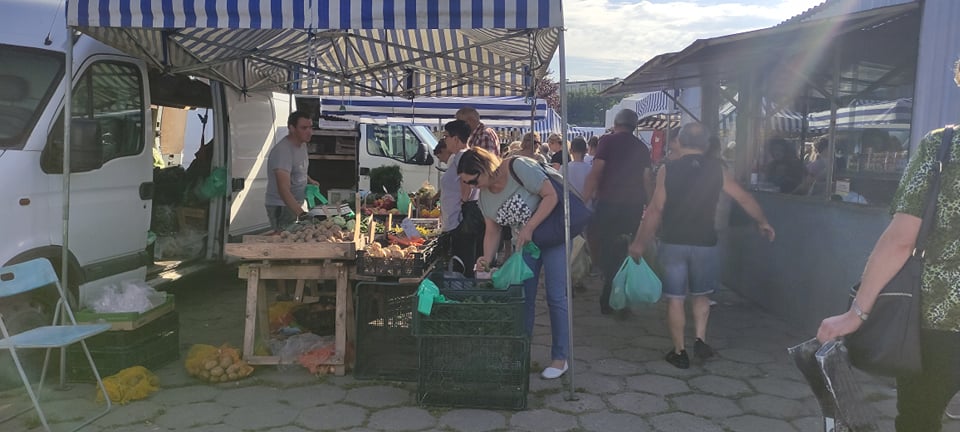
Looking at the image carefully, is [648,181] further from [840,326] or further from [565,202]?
[840,326]

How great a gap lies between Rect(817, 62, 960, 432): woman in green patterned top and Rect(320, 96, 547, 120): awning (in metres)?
10.1

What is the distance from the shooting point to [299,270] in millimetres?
4707

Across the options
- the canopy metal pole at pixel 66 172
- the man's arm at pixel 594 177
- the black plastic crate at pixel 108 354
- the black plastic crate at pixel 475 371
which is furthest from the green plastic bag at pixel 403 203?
the canopy metal pole at pixel 66 172

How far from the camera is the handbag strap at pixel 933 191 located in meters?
2.28

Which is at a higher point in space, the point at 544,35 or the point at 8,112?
the point at 544,35

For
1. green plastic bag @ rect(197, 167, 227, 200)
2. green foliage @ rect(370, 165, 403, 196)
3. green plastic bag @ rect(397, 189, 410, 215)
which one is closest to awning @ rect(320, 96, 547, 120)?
green foliage @ rect(370, 165, 403, 196)

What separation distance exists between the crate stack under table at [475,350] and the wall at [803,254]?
2.73m

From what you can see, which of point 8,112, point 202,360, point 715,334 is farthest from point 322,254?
point 715,334

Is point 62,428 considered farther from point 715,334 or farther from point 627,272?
point 715,334

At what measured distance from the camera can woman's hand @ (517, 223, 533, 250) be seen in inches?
166

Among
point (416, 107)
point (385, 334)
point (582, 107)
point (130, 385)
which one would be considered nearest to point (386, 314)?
point (385, 334)

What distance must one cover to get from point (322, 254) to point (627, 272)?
82.9 inches

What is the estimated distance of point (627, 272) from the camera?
15.6 feet

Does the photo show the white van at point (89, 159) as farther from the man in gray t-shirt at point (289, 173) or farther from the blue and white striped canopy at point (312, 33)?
the man in gray t-shirt at point (289, 173)
